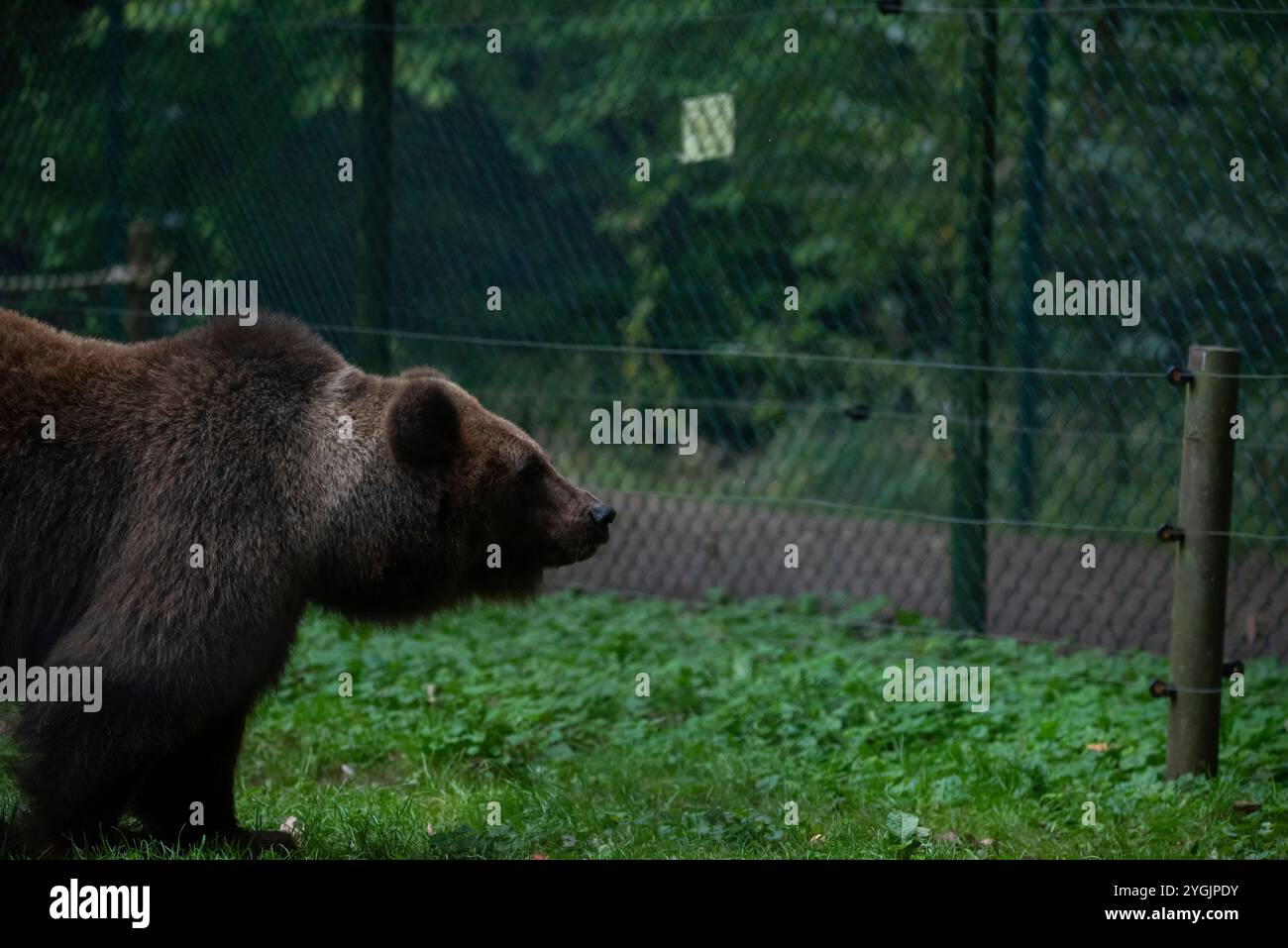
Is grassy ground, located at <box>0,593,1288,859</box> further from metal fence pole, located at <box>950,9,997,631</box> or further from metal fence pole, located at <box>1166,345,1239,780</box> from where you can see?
metal fence pole, located at <box>950,9,997,631</box>

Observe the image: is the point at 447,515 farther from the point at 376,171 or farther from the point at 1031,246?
the point at 376,171

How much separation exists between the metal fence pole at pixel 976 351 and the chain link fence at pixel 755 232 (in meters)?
0.02

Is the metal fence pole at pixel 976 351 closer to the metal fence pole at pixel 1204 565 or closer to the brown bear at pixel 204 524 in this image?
the metal fence pole at pixel 1204 565

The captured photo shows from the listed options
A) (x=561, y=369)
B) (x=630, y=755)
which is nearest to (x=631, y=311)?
(x=561, y=369)

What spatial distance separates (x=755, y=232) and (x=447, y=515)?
4.04 meters

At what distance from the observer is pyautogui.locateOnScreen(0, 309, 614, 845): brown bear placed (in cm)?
465

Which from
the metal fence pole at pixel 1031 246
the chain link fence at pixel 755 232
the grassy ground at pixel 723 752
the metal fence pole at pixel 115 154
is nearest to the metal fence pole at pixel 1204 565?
the grassy ground at pixel 723 752

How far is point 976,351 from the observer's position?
7.85 m

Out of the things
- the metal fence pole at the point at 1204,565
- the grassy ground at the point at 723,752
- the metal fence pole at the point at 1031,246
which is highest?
the metal fence pole at the point at 1031,246

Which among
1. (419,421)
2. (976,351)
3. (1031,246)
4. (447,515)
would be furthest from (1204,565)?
(419,421)

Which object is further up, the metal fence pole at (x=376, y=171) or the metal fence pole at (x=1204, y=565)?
the metal fence pole at (x=376, y=171)

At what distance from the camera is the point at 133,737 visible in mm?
4605

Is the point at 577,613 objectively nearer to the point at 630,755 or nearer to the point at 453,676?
the point at 453,676

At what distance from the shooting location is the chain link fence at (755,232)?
26.1ft
